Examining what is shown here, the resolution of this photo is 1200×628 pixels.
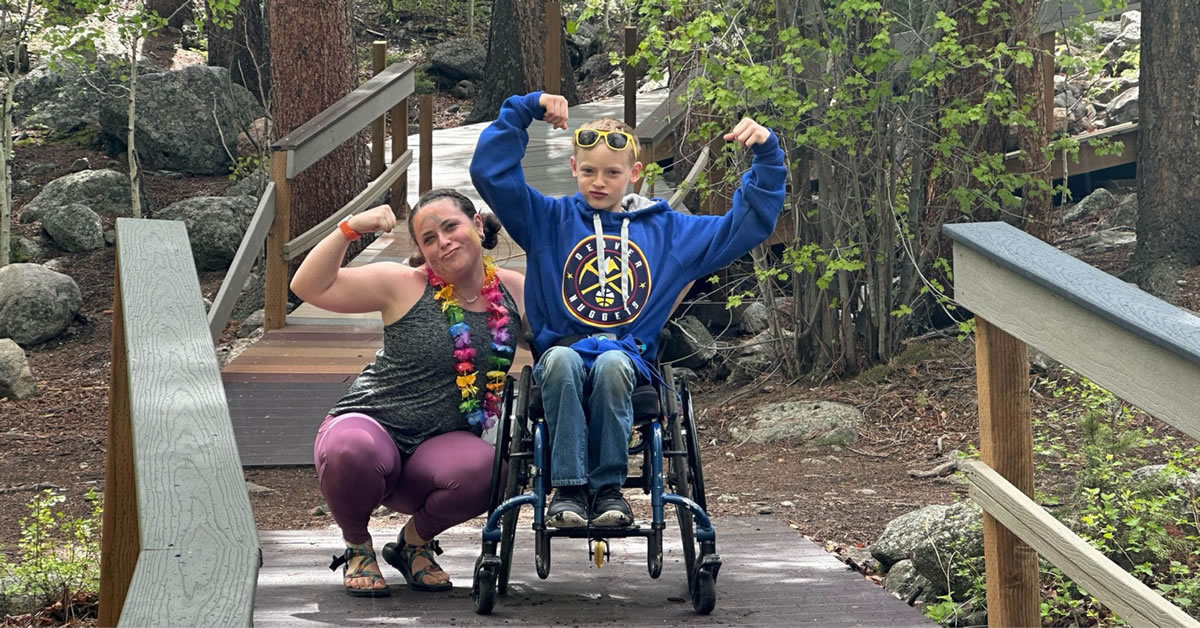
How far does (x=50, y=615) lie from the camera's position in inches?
183

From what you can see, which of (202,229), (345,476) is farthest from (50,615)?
(202,229)

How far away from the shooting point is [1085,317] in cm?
258

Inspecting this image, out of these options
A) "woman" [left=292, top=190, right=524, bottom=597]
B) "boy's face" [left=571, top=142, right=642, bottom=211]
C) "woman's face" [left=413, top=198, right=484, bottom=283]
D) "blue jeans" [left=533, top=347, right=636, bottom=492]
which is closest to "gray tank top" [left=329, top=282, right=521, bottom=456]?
"woman" [left=292, top=190, right=524, bottom=597]

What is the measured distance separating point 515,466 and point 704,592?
62 centimetres

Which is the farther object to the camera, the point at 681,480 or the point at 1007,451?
the point at 681,480

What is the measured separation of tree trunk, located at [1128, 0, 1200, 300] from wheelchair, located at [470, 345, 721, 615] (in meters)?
7.66

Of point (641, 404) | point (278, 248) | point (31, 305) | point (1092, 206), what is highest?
point (641, 404)

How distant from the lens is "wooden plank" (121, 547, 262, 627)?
1.69 metres

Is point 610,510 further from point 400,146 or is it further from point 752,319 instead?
point 400,146

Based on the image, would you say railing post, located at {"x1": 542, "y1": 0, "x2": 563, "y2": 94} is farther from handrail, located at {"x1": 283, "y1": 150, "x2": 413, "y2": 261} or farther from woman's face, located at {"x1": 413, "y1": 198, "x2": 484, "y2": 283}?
woman's face, located at {"x1": 413, "y1": 198, "x2": 484, "y2": 283}

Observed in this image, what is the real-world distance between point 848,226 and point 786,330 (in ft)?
4.38

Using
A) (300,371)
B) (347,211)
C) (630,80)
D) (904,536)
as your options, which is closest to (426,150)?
(630,80)

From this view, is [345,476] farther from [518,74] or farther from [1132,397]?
[518,74]

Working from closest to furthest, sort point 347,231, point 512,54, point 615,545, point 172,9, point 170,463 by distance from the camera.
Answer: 1. point 170,463
2. point 347,231
3. point 615,545
4. point 512,54
5. point 172,9
